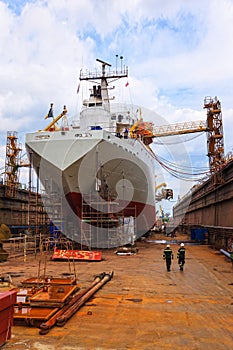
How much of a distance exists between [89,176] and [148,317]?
12756 millimetres

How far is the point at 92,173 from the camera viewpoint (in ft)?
60.7

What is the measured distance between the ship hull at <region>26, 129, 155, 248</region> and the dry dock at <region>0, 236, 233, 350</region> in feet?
25.1

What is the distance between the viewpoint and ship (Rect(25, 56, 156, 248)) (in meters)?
17.8

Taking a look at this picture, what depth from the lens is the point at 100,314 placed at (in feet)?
21.2

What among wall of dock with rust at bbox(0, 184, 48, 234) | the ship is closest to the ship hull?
the ship

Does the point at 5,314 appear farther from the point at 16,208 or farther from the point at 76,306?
the point at 16,208

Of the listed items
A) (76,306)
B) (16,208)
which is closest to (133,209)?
(16,208)

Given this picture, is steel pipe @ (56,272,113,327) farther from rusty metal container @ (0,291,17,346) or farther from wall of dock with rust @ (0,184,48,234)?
wall of dock with rust @ (0,184,48,234)

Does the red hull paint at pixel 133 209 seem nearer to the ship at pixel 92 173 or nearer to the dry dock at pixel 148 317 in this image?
the ship at pixel 92 173

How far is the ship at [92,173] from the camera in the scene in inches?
701

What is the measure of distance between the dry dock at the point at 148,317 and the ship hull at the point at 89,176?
766 centimetres

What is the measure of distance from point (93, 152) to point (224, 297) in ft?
36.4

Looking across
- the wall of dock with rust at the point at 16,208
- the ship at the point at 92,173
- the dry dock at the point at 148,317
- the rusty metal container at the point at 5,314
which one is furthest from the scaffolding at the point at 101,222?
the rusty metal container at the point at 5,314

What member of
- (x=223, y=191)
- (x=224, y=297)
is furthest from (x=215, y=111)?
(x=224, y=297)
